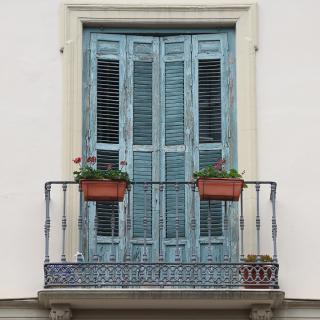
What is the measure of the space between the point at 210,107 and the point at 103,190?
1.78 m

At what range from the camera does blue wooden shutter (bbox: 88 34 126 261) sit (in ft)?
57.8

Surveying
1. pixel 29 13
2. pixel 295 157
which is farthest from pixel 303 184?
pixel 29 13

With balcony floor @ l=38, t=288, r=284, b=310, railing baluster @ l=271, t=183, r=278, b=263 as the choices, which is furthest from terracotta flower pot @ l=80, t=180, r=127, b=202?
railing baluster @ l=271, t=183, r=278, b=263

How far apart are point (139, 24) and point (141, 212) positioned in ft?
6.76

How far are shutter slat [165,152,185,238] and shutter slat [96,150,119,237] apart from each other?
539 mm

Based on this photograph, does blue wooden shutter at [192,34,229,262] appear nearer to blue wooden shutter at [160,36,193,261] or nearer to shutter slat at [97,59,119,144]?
blue wooden shutter at [160,36,193,261]

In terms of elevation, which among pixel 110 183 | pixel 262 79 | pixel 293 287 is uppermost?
pixel 262 79

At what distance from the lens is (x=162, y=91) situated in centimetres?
1798

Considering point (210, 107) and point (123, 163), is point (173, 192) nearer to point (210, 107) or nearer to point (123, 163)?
point (123, 163)

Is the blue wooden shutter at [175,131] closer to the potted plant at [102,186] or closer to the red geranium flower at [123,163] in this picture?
the red geranium flower at [123,163]

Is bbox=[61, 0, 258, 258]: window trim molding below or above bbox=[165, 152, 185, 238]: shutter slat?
above

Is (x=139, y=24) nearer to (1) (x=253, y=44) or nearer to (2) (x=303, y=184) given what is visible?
(1) (x=253, y=44)

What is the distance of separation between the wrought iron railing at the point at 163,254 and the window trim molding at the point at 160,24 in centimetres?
69

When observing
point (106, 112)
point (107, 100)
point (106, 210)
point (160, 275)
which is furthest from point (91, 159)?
point (160, 275)
